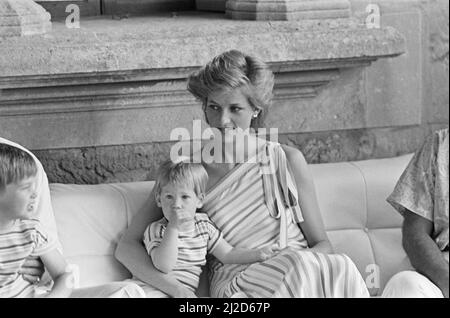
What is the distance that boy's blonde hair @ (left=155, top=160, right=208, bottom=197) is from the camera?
2744 millimetres

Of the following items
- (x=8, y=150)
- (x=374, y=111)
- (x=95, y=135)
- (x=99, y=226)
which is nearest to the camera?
(x=8, y=150)

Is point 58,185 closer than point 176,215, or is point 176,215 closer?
point 176,215

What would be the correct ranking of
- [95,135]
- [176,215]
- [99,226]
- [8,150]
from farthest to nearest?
[95,135], [99,226], [176,215], [8,150]

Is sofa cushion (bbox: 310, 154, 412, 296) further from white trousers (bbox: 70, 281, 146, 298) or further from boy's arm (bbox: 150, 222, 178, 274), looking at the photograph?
white trousers (bbox: 70, 281, 146, 298)

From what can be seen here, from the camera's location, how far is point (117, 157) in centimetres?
318

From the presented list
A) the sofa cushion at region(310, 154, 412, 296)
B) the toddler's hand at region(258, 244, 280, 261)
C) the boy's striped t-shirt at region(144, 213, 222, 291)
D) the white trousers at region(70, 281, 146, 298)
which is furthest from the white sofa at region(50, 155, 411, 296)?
the white trousers at region(70, 281, 146, 298)

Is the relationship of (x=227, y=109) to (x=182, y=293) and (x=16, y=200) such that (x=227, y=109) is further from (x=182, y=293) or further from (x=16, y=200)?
(x=16, y=200)

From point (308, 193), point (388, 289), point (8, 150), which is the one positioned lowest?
point (388, 289)

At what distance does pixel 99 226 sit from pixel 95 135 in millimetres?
316

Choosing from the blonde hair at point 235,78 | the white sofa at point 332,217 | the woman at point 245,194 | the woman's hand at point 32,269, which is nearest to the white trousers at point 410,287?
the woman at point 245,194

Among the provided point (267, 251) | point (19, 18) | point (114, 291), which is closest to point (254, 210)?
point (267, 251)

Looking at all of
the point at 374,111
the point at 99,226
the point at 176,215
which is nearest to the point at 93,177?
the point at 99,226

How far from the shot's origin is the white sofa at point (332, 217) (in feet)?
9.46

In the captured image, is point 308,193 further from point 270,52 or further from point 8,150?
point 8,150
